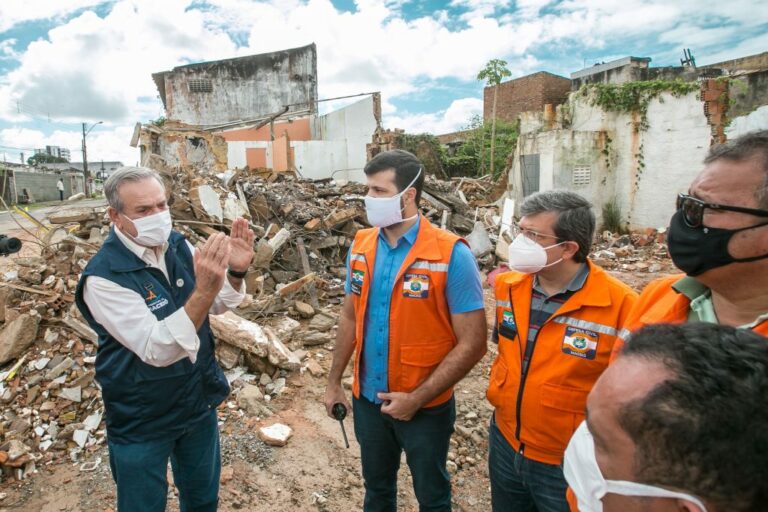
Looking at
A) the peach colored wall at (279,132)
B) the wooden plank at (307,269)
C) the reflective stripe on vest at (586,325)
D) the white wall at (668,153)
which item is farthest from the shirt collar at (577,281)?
the peach colored wall at (279,132)

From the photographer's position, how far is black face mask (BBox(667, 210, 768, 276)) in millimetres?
1166

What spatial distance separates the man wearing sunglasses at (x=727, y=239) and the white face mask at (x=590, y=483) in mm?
283

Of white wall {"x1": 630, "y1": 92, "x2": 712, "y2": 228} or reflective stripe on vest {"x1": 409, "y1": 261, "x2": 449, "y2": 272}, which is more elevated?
white wall {"x1": 630, "y1": 92, "x2": 712, "y2": 228}

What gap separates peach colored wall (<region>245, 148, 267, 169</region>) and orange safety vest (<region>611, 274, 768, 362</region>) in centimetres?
1933

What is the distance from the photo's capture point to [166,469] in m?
1.94

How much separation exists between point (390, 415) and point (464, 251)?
2.87 ft

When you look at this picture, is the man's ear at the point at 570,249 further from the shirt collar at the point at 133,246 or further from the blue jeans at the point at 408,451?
the shirt collar at the point at 133,246

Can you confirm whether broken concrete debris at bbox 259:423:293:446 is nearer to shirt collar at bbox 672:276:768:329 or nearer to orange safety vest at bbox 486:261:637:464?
orange safety vest at bbox 486:261:637:464

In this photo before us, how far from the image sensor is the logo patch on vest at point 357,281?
220cm

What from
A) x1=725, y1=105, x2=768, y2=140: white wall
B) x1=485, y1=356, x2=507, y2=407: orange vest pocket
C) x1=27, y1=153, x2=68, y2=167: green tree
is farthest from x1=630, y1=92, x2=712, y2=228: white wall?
x1=27, y1=153, x2=68, y2=167: green tree

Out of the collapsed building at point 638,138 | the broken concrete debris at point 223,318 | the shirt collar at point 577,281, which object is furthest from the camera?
the collapsed building at point 638,138

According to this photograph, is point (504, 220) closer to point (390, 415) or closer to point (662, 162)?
point (662, 162)

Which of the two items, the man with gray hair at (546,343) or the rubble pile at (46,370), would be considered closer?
the man with gray hair at (546,343)

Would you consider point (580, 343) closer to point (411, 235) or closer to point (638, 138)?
point (411, 235)
